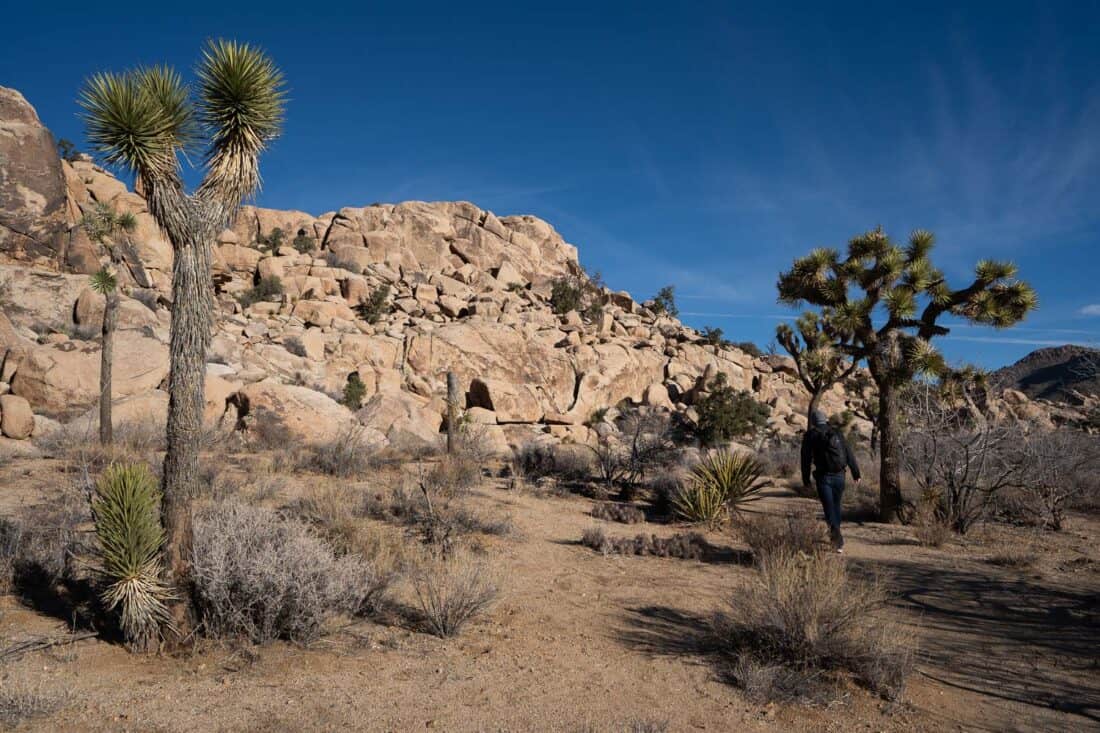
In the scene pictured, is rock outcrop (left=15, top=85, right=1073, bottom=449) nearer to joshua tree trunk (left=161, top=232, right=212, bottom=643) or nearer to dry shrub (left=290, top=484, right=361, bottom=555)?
dry shrub (left=290, top=484, right=361, bottom=555)

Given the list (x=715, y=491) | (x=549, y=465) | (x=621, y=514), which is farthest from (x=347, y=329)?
(x=715, y=491)

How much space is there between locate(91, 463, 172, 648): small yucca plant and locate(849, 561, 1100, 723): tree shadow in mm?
5815

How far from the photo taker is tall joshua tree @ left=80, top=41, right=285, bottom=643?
15.6 feet

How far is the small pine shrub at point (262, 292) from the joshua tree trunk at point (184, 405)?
2999 centimetres

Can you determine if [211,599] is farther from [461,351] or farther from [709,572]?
[461,351]

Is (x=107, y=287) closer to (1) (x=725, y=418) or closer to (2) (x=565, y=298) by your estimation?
(1) (x=725, y=418)

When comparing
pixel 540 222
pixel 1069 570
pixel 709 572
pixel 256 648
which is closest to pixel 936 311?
pixel 1069 570

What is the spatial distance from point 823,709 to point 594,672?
5.17 ft

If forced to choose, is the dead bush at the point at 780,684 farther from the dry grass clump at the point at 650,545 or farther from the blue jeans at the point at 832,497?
the blue jeans at the point at 832,497

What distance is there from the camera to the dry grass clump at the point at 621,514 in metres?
10.4

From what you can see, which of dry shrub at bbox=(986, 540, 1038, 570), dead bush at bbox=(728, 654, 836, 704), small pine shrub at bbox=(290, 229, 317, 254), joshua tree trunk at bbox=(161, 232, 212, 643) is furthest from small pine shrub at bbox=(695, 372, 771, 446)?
small pine shrub at bbox=(290, 229, 317, 254)

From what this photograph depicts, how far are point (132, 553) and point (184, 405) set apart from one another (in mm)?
1157

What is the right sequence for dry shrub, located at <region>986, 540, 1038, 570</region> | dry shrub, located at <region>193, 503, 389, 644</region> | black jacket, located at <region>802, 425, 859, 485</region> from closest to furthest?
dry shrub, located at <region>193, 503, 389, 644</region> → dry shrub, located at <region>986, 540, 1038, 570</region> → black jacket, located at <region>802, 425, 859, 485</region>

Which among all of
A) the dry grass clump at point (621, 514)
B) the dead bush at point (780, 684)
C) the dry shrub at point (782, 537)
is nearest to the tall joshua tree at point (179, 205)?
the dead bush at point (780, 684)
